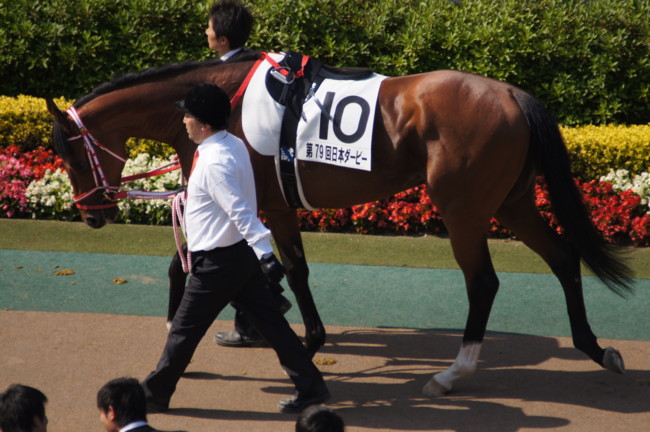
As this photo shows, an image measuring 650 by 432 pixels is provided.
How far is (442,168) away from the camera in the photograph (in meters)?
4.23

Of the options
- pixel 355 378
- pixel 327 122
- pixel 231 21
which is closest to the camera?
pixel 327 122

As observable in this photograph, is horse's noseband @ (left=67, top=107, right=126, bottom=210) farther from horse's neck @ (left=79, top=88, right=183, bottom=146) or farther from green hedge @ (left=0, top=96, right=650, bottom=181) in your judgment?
green hedge @ (left=0, top=96, right=650, bottom=181)

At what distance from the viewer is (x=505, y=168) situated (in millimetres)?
4234

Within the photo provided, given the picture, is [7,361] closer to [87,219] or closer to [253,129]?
[87,219]

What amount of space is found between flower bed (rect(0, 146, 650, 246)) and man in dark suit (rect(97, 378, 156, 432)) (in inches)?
196

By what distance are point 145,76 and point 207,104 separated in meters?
1.16

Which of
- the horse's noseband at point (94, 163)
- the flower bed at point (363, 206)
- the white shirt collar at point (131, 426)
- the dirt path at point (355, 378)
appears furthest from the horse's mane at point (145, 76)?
the flower bed at point (363, 206)

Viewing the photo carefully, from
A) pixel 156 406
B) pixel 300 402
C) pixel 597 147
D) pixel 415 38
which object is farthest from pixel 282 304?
pixel 415 38

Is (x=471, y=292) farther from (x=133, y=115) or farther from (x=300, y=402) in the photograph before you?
(x=133, y=115)

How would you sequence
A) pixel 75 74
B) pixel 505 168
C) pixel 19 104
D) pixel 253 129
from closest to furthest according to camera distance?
pixel 505 168
pixel 253 129
pixel 19 104
pixel 75 74

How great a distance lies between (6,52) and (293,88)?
609 cm

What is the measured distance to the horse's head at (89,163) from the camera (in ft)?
15.0

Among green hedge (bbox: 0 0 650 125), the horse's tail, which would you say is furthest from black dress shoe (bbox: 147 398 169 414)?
green hedge (bbox: 0 0 650 125)

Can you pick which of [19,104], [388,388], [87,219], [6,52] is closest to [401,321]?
[388,388]
